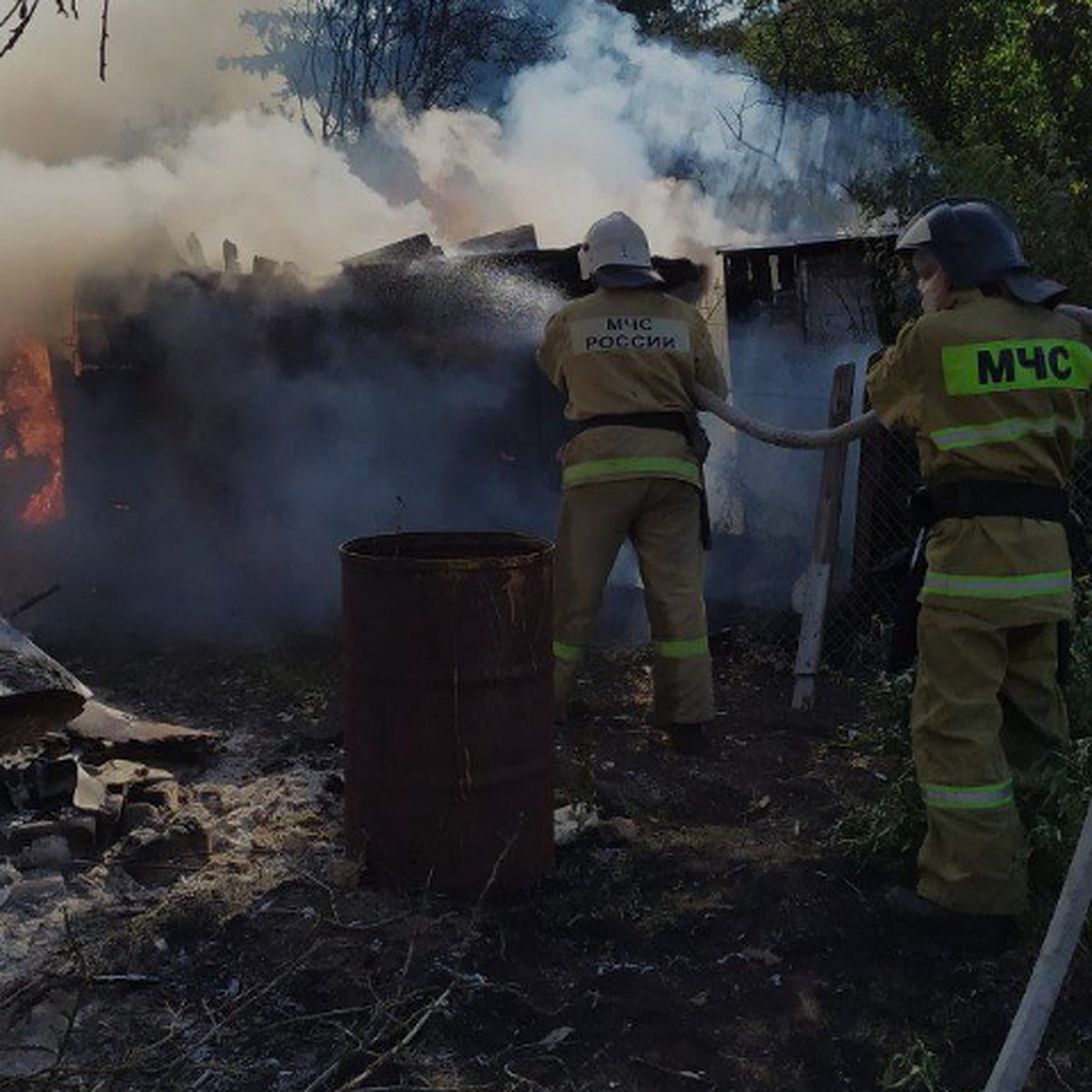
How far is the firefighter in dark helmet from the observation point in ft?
11.3

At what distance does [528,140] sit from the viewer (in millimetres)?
14820

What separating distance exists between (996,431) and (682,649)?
2191 mm

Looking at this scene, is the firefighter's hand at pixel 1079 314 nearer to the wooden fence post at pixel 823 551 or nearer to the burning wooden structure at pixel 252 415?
the wooden fence post at pixel 823 551

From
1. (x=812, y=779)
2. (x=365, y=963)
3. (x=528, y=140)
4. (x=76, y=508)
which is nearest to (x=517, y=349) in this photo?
(x=76, y=508)

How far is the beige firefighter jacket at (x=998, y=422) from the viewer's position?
135 inches

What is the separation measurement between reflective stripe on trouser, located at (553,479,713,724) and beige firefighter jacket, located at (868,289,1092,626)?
6.28ft

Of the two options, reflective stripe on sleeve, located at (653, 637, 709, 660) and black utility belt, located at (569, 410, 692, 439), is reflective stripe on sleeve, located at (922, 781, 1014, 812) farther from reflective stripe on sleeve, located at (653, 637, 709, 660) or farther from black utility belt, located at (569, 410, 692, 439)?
black utility belt, located at (569, 410, 692, 439)

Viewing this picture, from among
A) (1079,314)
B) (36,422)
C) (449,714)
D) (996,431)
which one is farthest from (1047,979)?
(36,422)

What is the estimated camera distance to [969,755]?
3.45m

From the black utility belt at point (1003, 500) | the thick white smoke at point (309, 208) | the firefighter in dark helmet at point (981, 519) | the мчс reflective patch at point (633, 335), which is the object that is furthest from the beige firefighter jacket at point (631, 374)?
the thick white smoke at point (309, 208)

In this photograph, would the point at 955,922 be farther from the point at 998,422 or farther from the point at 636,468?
the point at 636,468

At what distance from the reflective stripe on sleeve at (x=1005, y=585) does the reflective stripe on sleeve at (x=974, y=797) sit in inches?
20.4

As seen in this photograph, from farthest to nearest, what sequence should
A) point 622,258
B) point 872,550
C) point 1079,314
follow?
point 872,550 < point 622,258 < point 1079,314

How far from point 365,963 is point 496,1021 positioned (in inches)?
17.0
